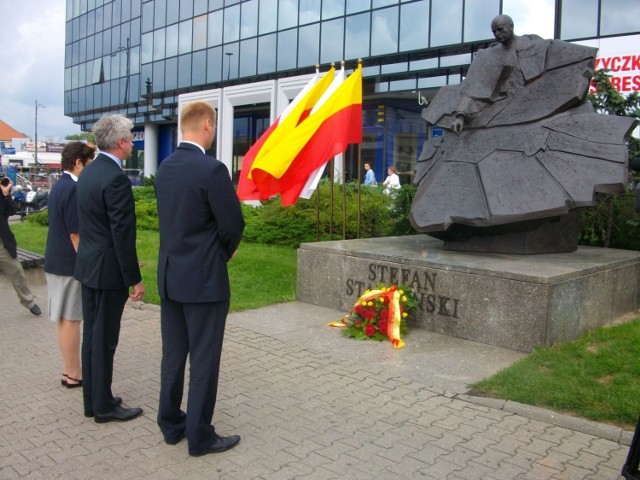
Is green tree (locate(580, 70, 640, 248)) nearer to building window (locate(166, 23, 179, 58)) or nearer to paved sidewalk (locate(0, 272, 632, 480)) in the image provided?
paved sidewalk (locate(0, 272, 632, 480))

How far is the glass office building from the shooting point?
2030cm

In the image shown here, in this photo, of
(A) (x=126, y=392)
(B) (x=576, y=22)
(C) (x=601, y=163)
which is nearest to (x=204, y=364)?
(A) (x=126, y=392)

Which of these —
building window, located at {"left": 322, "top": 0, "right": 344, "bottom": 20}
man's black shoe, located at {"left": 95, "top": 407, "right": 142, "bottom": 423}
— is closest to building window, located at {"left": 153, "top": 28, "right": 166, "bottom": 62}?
building window, located at {"left": 322, "top": 0, "right": 344, "bottom": 20}

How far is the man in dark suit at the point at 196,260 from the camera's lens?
345 centimetres

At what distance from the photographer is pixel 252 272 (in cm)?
992

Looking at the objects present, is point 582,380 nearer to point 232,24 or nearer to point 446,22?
point 446,22

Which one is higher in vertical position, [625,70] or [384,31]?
[384,31]

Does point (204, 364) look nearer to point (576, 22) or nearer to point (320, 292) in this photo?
point (320, 292)

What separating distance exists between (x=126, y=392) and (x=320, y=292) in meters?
3.18

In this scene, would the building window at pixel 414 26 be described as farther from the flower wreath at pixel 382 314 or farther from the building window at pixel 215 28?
the flower wreath at pixel 382 314

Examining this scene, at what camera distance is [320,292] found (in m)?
7.60

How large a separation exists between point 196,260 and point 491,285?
130 inches

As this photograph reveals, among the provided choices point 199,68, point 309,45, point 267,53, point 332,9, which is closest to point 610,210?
point 332,9

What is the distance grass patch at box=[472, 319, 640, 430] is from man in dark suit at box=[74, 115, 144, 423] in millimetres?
2583
